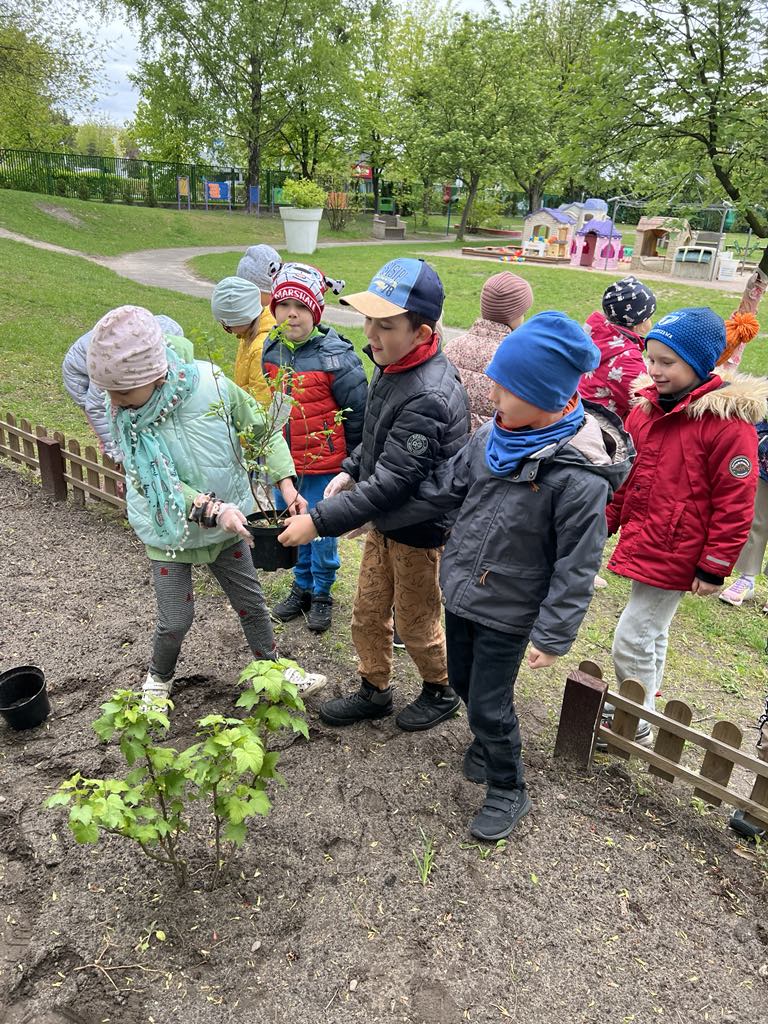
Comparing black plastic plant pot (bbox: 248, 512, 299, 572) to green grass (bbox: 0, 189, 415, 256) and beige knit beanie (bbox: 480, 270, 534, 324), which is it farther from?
green grass (bbox: 0, 189, 415, 256)

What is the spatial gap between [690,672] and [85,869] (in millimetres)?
2993

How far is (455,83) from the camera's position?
32.2m

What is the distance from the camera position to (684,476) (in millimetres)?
2699

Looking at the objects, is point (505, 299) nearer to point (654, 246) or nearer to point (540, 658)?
point (540, 658)

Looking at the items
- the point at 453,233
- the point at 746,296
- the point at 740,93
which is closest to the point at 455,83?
the point at 453,233

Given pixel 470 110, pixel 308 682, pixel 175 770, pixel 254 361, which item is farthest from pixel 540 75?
pixel 175 770

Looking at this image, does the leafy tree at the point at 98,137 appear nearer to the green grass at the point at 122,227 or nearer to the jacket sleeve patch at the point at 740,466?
the green grass at the point at 122,227

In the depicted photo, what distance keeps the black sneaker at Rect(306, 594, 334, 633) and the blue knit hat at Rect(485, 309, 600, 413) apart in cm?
201

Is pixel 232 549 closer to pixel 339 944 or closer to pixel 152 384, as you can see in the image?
pixel 152 384

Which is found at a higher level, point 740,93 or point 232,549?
point 740,93

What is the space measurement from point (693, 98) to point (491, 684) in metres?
7.48

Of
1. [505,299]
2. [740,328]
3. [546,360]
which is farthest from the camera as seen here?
[740,328]

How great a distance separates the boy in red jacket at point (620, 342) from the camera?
403cm

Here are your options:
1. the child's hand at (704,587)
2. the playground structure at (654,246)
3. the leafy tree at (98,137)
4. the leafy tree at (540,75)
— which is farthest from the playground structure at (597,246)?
the leafy tree at (98,137)
